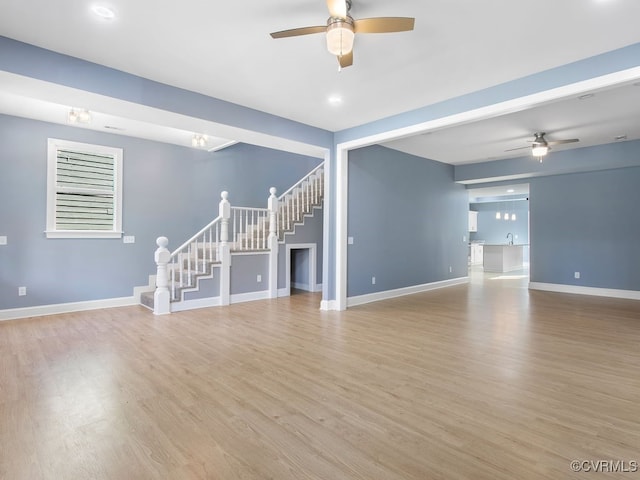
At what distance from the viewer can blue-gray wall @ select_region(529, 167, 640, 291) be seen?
6809 millimetres

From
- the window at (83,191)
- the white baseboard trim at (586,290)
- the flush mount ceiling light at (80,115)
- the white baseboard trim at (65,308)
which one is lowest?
the white baseboard trim at (65,308)

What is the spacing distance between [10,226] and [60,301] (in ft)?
4.40

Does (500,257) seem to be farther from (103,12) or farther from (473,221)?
(103,12)

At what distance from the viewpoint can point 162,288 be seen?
544cm

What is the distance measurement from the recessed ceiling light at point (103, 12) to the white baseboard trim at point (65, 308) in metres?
4.68

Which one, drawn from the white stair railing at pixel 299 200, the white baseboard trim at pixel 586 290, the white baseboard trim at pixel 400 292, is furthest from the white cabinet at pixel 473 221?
the white stair railing at pixel 299 200

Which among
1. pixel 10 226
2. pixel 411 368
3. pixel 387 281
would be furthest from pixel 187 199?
pixel 411 368

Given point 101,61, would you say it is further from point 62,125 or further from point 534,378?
point 534,378

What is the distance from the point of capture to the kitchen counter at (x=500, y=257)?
11.3m

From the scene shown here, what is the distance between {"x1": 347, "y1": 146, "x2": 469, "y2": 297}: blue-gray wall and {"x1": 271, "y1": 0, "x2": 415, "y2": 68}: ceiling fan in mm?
3535

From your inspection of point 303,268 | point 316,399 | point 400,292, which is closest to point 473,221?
point 400,292

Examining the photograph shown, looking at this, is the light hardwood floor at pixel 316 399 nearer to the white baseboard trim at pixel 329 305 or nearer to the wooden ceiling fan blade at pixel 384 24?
the white baseboard trim at pixel 329 305

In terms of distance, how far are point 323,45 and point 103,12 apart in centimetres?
178

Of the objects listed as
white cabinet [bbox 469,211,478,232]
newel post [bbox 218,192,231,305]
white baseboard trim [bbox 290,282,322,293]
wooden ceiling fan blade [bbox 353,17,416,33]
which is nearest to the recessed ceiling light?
wooden ceiling fan blade [bbox 353,17,416,33]
